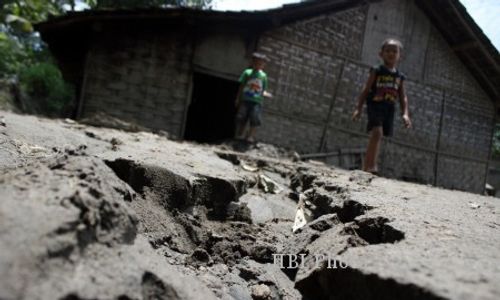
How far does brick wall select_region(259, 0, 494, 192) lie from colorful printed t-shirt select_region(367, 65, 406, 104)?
3184 mm

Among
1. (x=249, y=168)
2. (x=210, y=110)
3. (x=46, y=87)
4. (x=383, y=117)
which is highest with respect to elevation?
(x=46, y=87)

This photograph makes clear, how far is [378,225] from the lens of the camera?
5.04 feet

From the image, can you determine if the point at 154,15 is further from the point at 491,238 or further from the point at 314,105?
the point at 491,238

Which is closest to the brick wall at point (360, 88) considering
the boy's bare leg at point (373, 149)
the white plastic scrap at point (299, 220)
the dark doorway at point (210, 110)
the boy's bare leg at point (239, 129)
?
the boy's bare leg at point (239, 129)

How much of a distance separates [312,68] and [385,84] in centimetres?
347

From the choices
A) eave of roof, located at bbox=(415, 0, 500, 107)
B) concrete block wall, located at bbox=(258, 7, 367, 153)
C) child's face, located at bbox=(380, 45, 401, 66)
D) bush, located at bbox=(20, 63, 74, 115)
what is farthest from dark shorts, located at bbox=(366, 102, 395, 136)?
bush, located at bbox=(20, 63, 74, 115)

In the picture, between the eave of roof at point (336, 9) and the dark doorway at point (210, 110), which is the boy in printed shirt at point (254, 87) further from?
the dark doorway at point (210, 110)

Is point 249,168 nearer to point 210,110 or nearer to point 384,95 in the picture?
point 384,95

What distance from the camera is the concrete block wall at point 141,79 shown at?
6.29 metres

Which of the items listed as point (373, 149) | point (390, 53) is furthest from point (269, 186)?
point (390, 53)

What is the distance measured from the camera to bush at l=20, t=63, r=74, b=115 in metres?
13.8

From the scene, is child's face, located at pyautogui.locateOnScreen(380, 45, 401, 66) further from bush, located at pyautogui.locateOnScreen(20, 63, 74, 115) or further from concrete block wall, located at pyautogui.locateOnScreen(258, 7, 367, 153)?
bush, located at pyautogui.locateOnScreen(20, 63, 74, 115)

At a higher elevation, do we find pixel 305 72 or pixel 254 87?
pixel 305 72

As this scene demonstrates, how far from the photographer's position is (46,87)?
562 inches
